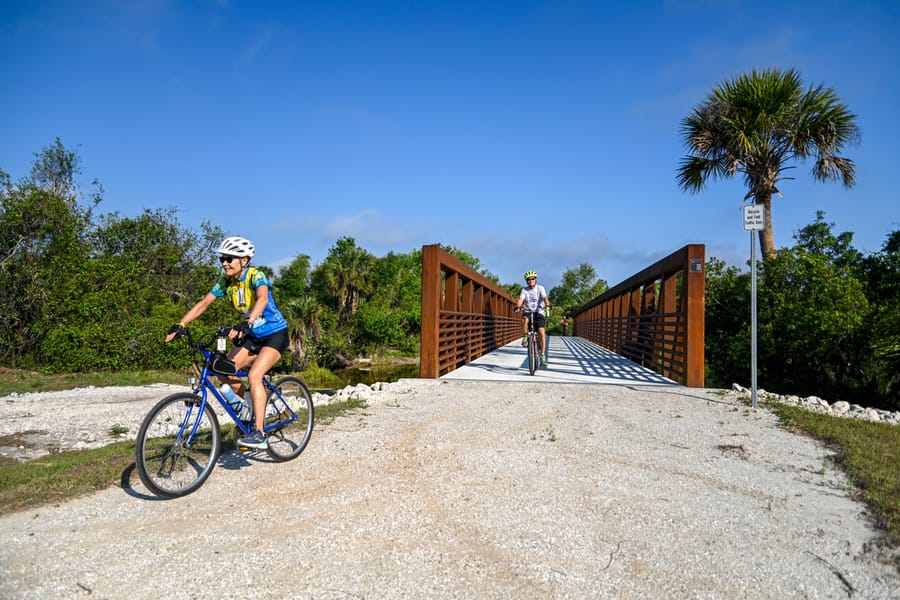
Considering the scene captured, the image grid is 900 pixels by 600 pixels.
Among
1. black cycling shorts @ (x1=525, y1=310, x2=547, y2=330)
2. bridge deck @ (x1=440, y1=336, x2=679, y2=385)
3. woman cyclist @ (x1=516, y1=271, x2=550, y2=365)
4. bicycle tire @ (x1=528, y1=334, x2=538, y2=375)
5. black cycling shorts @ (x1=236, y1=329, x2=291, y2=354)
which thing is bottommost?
bridge deck @ (x1=440, y1=336, x2=679, y2=385)

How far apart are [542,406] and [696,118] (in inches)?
541

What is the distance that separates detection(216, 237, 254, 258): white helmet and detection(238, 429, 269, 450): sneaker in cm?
129

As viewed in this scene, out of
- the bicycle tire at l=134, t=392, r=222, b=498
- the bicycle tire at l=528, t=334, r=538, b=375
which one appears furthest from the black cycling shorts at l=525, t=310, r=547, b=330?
the bicycle tire at l=134, t=392, r=222, b=498

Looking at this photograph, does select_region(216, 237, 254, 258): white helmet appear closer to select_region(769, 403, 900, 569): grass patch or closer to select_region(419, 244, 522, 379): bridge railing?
select_region(769, 403, 900, 569): grass patch

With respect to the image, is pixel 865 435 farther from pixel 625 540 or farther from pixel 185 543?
pixel 185 543

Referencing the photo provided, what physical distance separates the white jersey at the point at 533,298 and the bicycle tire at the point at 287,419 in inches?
241

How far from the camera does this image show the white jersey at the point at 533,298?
1029cm

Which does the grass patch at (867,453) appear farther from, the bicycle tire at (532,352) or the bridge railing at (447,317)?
the bridge railing at (447,317)

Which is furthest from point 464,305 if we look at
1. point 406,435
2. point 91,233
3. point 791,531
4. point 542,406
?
point 91,233

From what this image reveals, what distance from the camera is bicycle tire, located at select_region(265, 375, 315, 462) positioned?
14.4 feet

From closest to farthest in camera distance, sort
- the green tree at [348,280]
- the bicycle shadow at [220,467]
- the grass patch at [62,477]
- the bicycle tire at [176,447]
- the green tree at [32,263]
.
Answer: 1. the bicycle tire at [176,447]
2. the grass patch at [62,477]
3. the bicycle shadow at [220,467]
4. the green tree at [32,263]
5. the green tree at [348,280]

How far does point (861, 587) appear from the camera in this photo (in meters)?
2.38

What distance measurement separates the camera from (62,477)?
3.88m

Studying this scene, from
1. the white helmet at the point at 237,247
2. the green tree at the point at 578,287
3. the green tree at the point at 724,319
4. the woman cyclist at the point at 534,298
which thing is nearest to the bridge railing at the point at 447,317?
the woman cyclist at the point at 534,298
